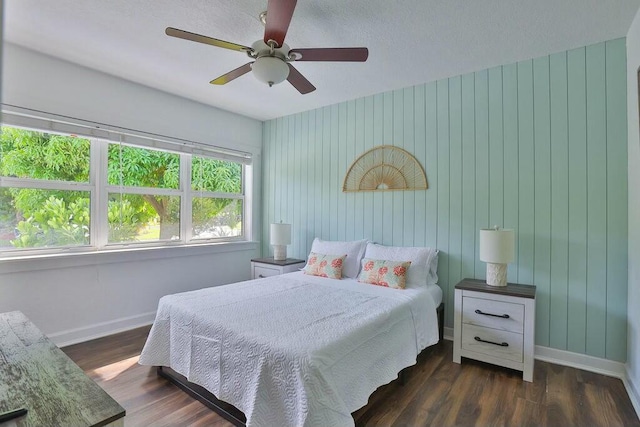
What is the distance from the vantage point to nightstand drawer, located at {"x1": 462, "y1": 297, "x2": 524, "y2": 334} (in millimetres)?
2510

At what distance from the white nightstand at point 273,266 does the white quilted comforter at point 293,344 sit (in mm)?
1020

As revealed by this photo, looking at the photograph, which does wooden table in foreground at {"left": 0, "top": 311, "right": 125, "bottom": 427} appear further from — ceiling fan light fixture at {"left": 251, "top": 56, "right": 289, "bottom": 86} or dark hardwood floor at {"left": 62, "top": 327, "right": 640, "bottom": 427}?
ceiling fan light fixture at {"left": 251, "top": 56, "right": 289, "bottom": 86}

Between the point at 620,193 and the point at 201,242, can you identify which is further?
the point at 201,242

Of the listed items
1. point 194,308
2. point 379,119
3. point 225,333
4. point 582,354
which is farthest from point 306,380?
point 379,119

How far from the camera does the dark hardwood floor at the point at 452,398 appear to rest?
200 cm

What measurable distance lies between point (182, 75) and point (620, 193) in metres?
3.77

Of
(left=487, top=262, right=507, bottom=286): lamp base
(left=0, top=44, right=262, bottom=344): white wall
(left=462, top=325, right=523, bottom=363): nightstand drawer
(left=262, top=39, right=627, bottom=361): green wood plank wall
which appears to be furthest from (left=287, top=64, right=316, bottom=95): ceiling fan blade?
(left=462, top=325, right=523, bottom=363): nightstand drawer

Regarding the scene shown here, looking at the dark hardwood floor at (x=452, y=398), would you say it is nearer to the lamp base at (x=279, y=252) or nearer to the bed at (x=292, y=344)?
the bed at (x=292, y=344)

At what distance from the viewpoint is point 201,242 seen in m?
4.13

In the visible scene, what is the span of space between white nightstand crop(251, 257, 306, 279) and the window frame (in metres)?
0.63

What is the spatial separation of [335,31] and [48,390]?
2.54 metres

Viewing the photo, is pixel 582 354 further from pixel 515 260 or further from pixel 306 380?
pixel 306 380

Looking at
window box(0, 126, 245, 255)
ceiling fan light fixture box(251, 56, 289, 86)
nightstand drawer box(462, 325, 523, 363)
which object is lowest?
nightstand drawer box(462, 325, 523, 363)

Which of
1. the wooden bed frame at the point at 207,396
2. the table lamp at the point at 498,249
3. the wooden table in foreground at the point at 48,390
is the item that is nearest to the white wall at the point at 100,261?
the wooden bed frame at the point at 207,396
